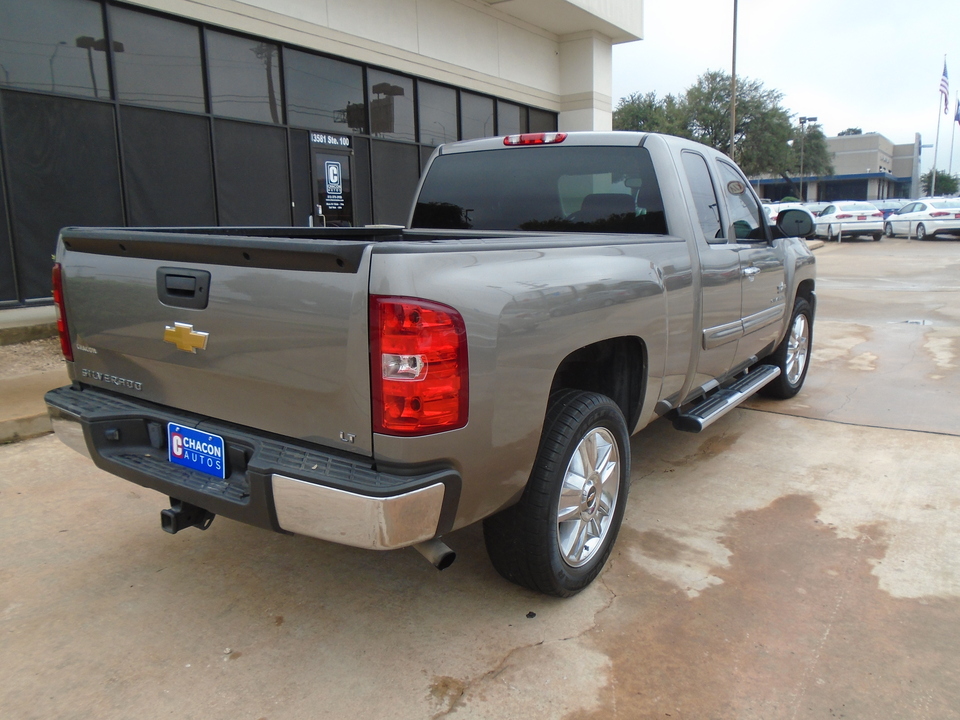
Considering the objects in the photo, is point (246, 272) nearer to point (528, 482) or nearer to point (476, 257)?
point (476, 257)

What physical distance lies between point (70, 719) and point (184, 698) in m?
0.34

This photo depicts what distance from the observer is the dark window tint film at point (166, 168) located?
8.42 metres

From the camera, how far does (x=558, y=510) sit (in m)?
2.85

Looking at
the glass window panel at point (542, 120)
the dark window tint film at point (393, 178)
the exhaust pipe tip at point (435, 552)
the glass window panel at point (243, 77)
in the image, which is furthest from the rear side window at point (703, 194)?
the glass window panel at point (542, 120)

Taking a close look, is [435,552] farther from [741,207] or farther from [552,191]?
[741,207]

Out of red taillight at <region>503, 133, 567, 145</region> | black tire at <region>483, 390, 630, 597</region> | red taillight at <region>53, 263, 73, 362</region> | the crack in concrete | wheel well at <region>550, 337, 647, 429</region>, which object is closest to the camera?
the crack in concrete

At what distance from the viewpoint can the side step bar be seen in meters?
4.02

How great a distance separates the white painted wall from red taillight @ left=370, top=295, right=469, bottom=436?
8.02 metres

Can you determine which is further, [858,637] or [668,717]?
[858,637]

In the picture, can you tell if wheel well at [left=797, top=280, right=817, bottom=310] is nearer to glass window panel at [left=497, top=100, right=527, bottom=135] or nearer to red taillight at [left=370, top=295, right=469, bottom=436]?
red taillight at [left=370, top=295, right=469, bottom=436]

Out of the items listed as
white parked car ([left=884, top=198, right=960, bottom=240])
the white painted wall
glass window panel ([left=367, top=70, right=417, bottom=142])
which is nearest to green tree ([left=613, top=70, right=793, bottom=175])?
white parked car ([left=884, top=198, right=960, bottom=240])

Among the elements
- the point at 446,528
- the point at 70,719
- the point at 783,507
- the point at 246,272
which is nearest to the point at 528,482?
the point at 446,528

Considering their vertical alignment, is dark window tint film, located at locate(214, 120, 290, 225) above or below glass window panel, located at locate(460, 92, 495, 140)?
below

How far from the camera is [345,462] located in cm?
232
